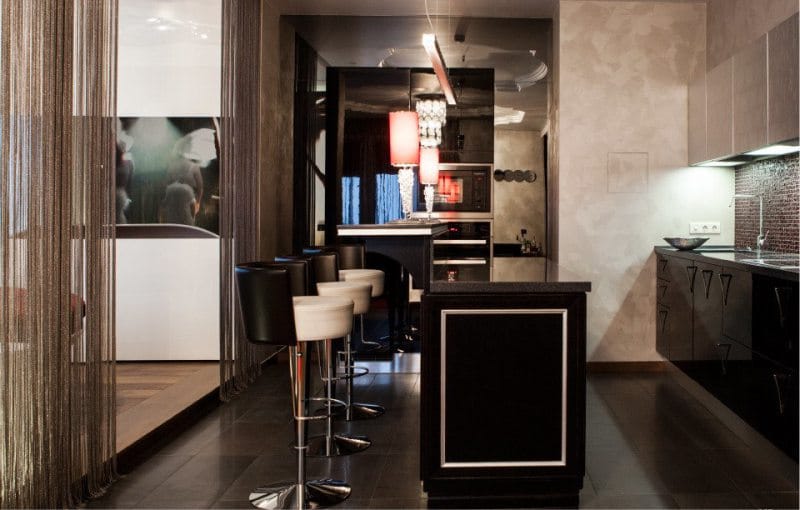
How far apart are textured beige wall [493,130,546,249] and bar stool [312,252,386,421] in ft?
6.81

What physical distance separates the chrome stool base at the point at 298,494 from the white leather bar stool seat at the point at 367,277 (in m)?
1.54

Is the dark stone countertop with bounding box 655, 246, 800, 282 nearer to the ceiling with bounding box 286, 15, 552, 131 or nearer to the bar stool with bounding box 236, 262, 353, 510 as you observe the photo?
the ceiling with bounding box 286, 15, 552, 131

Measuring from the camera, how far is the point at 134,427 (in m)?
3.89

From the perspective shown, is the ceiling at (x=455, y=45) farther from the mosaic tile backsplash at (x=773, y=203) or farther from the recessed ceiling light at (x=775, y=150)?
the recessed ceiling light at (x=775, y=150)

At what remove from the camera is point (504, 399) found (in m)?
2.98

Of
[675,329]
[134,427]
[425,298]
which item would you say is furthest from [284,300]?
[675,329]

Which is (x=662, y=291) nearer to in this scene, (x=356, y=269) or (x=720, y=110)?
(x=720, y=110)

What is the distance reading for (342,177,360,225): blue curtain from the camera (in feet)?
20.9

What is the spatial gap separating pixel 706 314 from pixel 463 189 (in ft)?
8.12

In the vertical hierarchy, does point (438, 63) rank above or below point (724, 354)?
above

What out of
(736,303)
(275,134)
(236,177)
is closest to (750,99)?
(736,303)

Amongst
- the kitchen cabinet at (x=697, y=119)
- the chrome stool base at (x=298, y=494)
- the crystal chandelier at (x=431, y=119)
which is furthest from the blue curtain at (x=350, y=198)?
the chrome stool base at (x=298, y=494)

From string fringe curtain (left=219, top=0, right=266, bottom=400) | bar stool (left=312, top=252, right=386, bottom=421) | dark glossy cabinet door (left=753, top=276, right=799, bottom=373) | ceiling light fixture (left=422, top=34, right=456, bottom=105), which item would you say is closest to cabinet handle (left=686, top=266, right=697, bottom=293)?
dark glossy cabinet door (left=753, top=276, right=799, bottom=373)

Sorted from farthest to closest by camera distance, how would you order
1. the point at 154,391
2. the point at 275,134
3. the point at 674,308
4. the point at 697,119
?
the point at 275,134 → the point at 697,119 → the point at 674,308 → the point at 154,391
